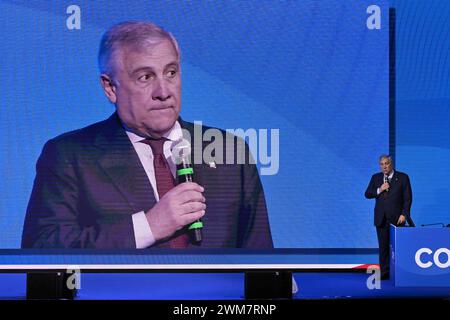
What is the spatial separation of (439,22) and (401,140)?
0.73 metres

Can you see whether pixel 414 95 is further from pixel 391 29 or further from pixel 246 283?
pixel 246 283

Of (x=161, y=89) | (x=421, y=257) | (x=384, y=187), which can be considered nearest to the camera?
(x=421, y=257)

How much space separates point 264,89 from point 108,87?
0.93m

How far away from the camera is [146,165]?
16.5 feet

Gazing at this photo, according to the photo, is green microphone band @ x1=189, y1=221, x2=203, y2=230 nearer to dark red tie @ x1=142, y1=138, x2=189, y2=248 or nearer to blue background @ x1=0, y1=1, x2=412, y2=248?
dark red tie @ x1=142, y1=138, x2=189, y2=248

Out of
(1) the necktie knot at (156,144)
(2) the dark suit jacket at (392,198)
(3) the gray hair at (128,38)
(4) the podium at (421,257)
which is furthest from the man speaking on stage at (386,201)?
(3) the gray hair at (128,38)

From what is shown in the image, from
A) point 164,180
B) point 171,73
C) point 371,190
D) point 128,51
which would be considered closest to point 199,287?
point 164,180

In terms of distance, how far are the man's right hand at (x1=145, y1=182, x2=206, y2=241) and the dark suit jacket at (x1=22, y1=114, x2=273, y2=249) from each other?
0.04 meters

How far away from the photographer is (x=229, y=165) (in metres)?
5.01

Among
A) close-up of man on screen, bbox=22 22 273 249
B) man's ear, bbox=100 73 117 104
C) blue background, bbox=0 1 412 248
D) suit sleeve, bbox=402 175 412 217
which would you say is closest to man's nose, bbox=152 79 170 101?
close-up of man on screen, bbox=22 22 273 249

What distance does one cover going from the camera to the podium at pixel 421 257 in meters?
4.78

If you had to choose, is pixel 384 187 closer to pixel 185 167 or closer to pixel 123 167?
pixel 185 167

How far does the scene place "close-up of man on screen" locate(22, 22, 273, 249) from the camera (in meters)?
4.98

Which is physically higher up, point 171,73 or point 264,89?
point 171,73
